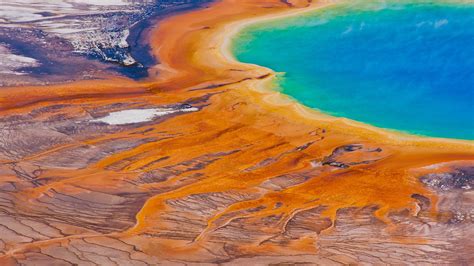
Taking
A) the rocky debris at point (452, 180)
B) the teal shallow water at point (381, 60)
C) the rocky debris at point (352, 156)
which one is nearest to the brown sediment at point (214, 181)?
the rocky debris at point (352, 156)

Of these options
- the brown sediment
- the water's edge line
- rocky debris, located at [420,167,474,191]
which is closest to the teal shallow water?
the water's edge line

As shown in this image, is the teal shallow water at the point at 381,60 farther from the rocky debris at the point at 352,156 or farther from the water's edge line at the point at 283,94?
the rocky debris at the point at 352,156

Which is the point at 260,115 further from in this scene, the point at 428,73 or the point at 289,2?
the point at 289,2

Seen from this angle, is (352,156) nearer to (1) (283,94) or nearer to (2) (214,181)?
(2) (214,181)

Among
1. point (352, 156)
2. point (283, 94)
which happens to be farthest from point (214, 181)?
point (283, 94)

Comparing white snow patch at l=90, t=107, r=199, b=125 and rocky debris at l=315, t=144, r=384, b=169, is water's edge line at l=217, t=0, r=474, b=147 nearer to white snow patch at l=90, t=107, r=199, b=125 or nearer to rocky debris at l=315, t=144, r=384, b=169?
rocky debris at l=315, t=144, r=384, b=169

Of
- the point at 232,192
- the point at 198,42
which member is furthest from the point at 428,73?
the point at 232,192
